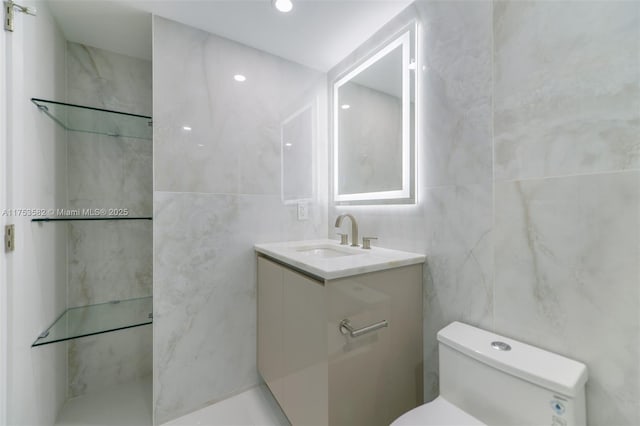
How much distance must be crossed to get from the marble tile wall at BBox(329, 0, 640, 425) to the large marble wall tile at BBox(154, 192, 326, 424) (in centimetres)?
109

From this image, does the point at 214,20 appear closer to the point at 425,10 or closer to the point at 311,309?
the point at 425,10

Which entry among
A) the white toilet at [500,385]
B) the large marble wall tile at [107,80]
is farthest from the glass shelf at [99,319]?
the white toilet at [500,385]

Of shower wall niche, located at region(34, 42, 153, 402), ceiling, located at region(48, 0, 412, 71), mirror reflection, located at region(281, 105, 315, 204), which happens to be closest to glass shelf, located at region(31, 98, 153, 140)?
shower wall niche, located at region(34, 42, 153, 402)

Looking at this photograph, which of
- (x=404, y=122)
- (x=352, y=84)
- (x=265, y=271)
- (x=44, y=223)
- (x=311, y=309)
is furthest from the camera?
(x=352, y=84)

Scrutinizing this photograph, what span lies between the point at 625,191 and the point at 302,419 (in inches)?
57.2

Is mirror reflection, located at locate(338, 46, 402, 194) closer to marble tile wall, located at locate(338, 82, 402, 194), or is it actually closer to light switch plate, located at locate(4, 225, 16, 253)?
marble tile wall, located at locate(338, 82, 402, 194)

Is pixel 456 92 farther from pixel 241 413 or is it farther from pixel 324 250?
pixel 241 413

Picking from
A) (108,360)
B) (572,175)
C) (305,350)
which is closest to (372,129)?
(572,175)

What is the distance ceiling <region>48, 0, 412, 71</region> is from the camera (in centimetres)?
133

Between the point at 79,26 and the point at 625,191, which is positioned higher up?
the point at 79,26

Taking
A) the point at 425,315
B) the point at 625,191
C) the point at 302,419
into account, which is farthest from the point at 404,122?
the point at 302,419

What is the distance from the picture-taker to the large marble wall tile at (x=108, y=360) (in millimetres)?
1598

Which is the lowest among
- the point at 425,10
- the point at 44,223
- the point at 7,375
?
the point at 7,375

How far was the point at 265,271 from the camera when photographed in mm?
1543
